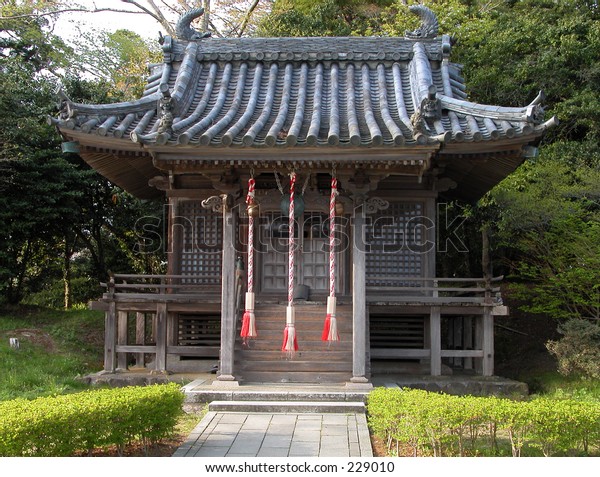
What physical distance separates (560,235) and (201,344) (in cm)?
945

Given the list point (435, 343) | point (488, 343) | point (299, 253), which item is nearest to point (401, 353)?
point (435, 343)

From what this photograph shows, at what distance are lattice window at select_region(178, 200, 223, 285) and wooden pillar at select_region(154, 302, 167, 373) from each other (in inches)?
47.5

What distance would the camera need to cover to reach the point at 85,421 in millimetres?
7250

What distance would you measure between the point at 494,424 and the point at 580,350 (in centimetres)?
733

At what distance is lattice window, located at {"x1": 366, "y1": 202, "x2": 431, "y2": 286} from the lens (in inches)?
595

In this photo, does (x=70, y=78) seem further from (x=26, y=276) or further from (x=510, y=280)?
(x=510, y=280)

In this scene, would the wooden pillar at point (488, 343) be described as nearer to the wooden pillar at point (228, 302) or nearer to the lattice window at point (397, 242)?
the lattice window at point (397, 242)

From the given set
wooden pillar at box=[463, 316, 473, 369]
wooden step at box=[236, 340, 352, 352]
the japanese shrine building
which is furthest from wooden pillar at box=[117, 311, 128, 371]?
wooden pillar at box=[463, 316, 473, 369]

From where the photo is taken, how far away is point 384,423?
8445 millimetres

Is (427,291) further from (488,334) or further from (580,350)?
(580,350)

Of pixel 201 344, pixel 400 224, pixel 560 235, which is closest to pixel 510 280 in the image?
pixel 560 235

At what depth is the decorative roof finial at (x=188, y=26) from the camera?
51.6ft

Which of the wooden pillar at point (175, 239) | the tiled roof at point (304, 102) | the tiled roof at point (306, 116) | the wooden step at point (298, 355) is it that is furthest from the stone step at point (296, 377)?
the tiled roof at point (304, 102)

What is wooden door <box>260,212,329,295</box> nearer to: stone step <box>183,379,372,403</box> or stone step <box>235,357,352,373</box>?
stone step <box>235,357,352,373</box>
